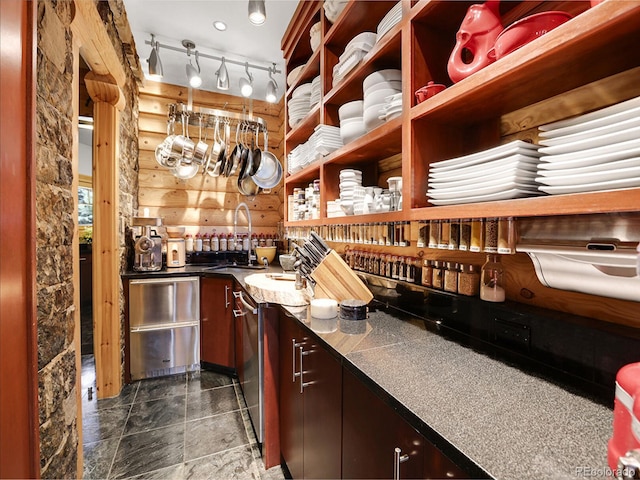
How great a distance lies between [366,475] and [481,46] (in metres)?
1.26

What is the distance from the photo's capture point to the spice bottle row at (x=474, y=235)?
2.81ft

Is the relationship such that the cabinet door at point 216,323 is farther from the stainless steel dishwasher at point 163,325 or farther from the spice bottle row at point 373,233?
the spice bottle row at point 373,233

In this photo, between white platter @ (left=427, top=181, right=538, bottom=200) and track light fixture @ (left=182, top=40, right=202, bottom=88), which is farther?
track light fixture @ (left=182, top=40, right=202, bottom=88)

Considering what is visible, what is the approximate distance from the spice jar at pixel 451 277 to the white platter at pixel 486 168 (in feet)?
1.21

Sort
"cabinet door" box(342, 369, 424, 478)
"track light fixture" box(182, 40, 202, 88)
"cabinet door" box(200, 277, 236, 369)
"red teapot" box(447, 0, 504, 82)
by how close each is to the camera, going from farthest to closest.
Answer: "cabinet door" box(200, 277, 236, 369) → "track light fixture" box(182, 40, 202, 88) → "red teapot" box(447, 0, 504, 82) → "cabinet door" box(342, 369, 424, 478)

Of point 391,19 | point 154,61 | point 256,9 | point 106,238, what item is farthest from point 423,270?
point 154,61

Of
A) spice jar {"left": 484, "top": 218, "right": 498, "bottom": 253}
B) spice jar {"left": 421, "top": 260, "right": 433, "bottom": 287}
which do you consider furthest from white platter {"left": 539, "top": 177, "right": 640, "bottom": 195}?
spice jar {"left": 421, "top": 260, "right": 433, "bottom": 287}

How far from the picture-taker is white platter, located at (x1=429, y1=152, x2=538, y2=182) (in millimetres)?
720

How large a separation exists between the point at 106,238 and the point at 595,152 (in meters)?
2.63

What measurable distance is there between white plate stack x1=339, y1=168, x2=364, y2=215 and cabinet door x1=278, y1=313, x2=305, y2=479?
62cm

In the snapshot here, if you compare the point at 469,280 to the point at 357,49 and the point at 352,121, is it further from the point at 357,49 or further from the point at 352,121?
the point at 357,49

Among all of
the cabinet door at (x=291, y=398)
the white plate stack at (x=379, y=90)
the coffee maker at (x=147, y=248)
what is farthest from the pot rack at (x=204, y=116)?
the cabinet door at (x=291, y=398)

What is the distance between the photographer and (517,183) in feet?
2.39

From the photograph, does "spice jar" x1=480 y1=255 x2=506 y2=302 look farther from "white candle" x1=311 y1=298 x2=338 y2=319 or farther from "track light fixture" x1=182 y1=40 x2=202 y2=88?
"track light fixture" x1=182 y1=40 x2=202 y2=88
